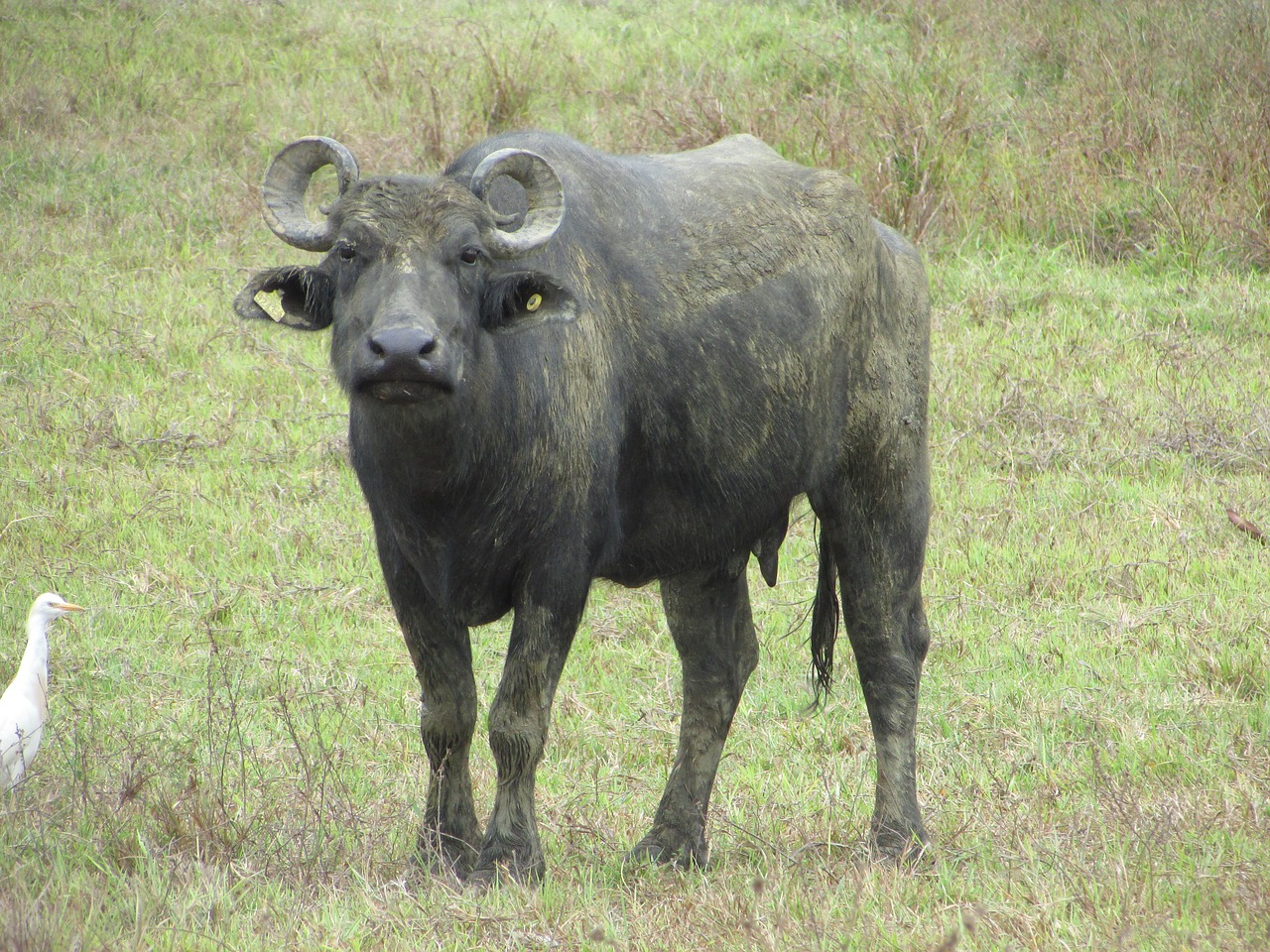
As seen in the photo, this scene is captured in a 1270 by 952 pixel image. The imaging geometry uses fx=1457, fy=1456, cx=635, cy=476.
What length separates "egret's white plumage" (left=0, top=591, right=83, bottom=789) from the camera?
429 cm

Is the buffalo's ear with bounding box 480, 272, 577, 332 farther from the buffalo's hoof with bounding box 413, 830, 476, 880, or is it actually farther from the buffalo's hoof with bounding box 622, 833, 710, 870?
the buffalo's hoof with bounding box 622, 833, 710, 870

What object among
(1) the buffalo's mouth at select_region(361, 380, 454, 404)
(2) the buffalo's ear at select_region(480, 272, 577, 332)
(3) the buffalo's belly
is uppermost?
(2) the buffalo's ear at select_region(480, 272, 577, 332)

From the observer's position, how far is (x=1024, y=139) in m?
11.4

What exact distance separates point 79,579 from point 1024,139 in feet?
26.3

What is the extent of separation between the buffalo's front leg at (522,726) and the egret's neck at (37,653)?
5.21ft

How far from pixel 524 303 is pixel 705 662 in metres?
1.69

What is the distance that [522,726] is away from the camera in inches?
158

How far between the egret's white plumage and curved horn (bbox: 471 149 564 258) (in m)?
2.03

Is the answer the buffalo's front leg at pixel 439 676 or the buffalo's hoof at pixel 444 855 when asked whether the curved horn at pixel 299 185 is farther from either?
the buffalo's hoof at pixel 444 855

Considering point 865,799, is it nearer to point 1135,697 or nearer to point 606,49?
point 1135,697

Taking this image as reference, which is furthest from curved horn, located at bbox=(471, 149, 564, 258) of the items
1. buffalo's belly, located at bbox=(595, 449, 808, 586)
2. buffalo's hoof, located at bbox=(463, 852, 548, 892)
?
buffalo's hoof, located at bbox=(463, 852, 548, 892)

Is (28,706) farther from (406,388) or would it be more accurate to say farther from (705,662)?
(705,662)

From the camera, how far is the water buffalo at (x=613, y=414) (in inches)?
153

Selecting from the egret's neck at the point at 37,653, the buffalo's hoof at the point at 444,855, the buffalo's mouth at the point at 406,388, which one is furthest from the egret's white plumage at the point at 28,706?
the buffalo's mouth at the point at 406,388
